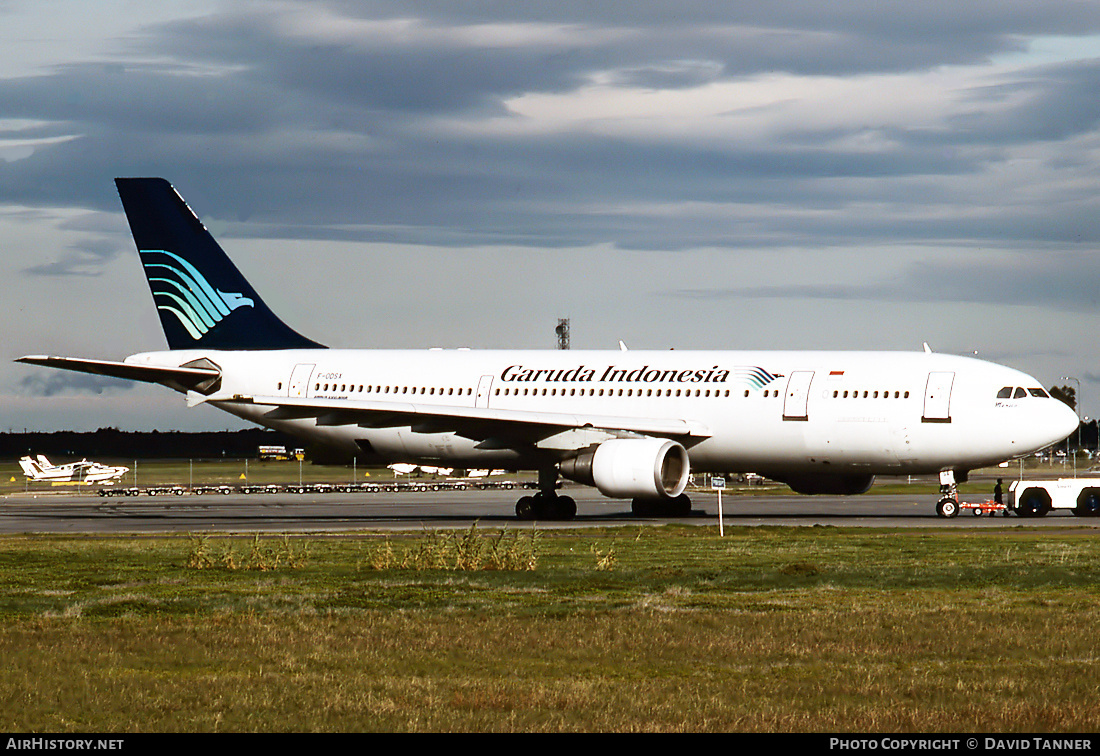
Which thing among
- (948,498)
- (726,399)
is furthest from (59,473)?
(948,498)

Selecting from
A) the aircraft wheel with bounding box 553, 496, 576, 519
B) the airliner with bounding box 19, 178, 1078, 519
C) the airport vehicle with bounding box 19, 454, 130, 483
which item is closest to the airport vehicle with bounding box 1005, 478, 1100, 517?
the airliner with bounding box 19, 178, 1078, 519

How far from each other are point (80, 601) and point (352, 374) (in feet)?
86.9

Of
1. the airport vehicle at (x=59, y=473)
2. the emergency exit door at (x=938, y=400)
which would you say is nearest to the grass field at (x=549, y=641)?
the emergency exit door at (x=938, y=400)

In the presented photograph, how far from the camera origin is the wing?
40.7 m

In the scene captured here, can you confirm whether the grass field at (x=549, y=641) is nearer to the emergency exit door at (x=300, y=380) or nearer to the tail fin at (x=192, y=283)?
the emergency exit door at (x=300, y=380)

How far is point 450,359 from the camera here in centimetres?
4550

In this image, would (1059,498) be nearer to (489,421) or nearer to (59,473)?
(489,421)

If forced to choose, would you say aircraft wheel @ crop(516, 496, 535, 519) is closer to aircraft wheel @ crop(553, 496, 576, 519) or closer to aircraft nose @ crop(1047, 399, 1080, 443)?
aircraft wheel @ crop(553, 496, 576, 519)

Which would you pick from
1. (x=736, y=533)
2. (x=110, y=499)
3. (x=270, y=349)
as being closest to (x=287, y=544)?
(x=736, y=533)

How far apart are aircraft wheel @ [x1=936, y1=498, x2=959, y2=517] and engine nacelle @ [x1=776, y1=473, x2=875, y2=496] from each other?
2.29m

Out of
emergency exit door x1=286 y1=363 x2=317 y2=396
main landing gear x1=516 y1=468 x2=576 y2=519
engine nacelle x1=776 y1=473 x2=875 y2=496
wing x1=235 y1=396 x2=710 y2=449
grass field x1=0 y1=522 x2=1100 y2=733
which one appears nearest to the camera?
grass field x1=0 y1=522 x2=1100 y2=733

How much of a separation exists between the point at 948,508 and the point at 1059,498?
4837mm

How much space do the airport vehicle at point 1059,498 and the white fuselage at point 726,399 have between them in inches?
180
